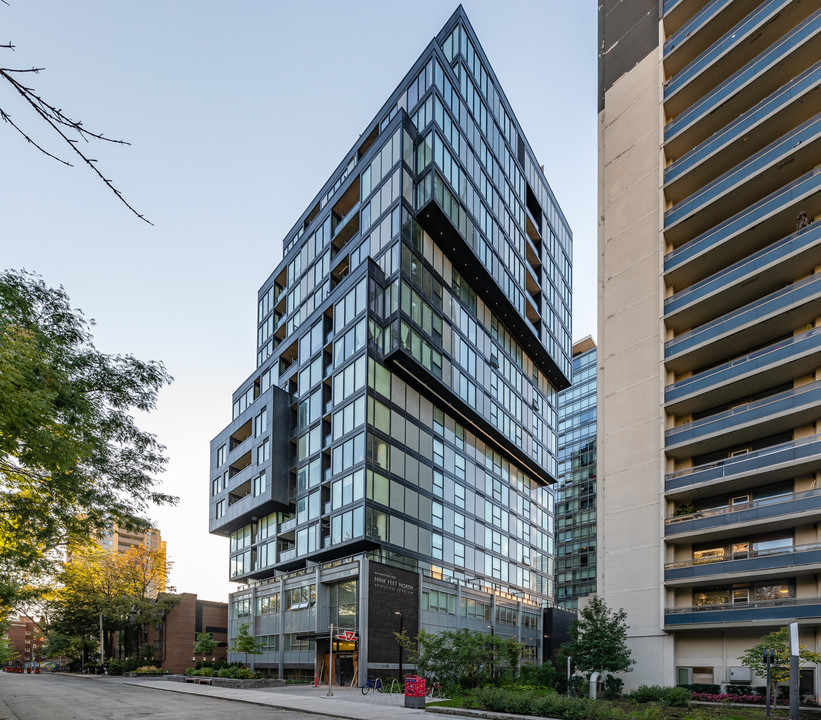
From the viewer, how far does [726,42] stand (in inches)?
1565

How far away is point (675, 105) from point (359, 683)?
4286cm

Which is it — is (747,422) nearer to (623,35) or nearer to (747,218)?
(747,218)

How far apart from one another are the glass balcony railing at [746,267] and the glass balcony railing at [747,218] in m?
1.60

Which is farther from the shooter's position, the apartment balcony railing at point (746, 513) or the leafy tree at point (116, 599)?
the leafy tree at point (116, 599)

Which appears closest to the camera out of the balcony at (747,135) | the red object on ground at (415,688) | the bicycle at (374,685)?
the red object on ground at (415,688)

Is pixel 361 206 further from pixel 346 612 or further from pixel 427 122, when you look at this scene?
pixel 346 612

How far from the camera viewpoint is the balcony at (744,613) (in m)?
31.0

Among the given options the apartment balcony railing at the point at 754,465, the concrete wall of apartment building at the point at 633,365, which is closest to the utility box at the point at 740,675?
the concrete wall of apartment building at the point at 633,365

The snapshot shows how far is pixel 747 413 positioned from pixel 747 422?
53cm

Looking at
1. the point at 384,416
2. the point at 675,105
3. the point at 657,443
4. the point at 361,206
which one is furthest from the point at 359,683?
the point at 675,105

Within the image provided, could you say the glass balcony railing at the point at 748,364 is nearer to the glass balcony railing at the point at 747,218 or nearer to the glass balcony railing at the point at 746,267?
the glass balcony railing at the point at 746,267

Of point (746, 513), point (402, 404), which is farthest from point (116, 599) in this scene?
point (746, 513)

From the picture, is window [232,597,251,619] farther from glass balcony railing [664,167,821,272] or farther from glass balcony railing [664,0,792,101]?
glass balcony railing [664,0,792,101]

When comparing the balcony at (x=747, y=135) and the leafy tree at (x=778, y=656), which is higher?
the balcony at (x=747, y=135)
